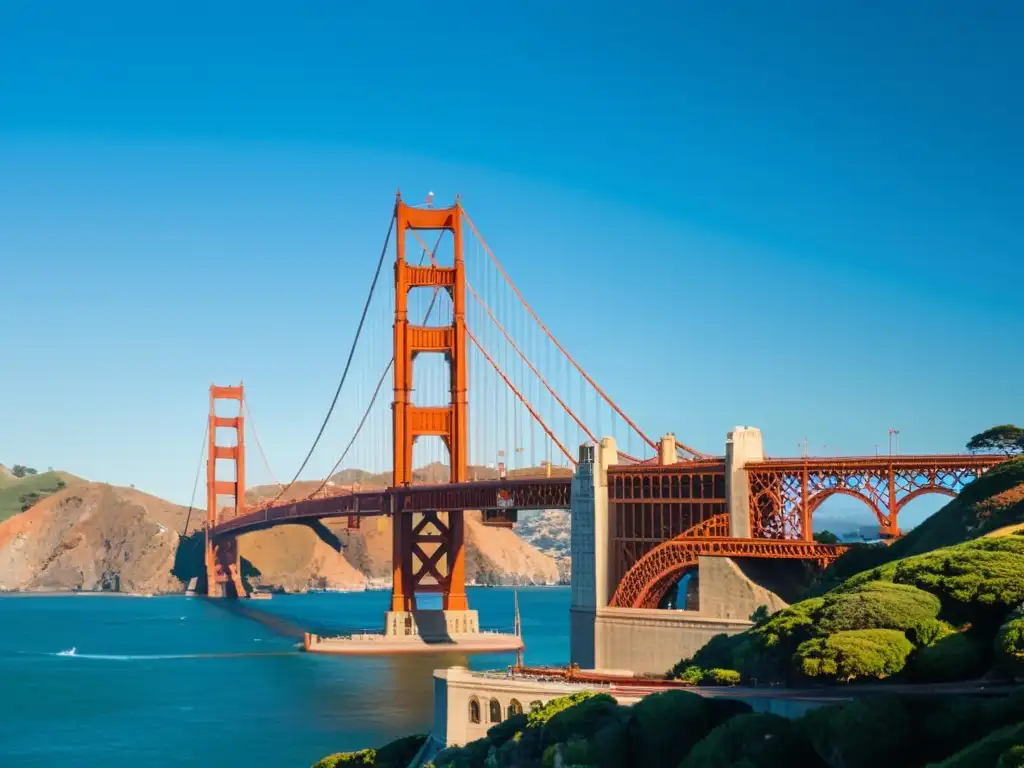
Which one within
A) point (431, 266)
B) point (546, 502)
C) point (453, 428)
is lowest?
point (546, 502)

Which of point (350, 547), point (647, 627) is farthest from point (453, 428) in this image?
point (350, 547)

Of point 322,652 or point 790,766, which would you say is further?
point 322,652

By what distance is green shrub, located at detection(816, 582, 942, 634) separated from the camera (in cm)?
3275

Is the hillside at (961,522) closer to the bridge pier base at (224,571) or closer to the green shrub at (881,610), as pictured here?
the green shrub at (881,610)

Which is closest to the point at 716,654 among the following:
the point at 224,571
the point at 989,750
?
the point at 989,750

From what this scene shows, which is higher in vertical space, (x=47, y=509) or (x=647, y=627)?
(x=47, y=509)

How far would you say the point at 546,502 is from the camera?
67.8 metres

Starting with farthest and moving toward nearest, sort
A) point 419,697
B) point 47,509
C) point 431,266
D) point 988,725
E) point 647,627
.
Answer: point 47,509
point 431,266
point 419,697
point 647,627
point 988,725

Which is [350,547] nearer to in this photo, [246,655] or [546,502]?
[246,655]

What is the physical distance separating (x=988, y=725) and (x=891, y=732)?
171 centimetres

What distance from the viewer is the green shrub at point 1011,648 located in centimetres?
2797

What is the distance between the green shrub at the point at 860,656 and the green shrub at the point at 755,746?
3.47m

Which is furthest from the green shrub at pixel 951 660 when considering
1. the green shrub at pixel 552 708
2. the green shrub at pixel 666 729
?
the green shrub at pixel 552 708

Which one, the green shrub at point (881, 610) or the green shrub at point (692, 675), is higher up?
the green shrub at point (881, 610)
